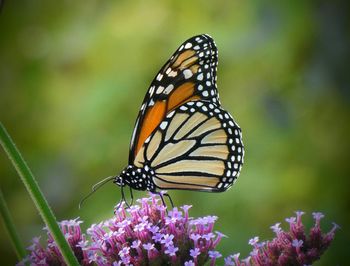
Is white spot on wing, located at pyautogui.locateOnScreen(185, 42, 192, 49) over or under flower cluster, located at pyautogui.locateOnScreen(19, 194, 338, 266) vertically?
over

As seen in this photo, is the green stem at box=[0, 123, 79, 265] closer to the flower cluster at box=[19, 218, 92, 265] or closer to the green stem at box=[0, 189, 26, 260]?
the green stem at box=[0, 189, 26, 260]

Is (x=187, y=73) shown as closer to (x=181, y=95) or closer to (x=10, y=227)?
(x=181, y=95)

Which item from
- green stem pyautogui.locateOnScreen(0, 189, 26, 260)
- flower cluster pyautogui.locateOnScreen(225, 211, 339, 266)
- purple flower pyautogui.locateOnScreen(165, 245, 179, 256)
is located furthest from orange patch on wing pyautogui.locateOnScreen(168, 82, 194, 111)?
green stem pyautogui.locateOnScreen(0, 189, 26, 260)

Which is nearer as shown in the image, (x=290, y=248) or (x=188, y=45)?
(x=290, y=248)

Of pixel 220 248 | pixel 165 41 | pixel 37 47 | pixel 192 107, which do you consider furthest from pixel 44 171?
pixel 192 107

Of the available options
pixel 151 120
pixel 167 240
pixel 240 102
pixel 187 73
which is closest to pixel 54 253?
pixel 167 240

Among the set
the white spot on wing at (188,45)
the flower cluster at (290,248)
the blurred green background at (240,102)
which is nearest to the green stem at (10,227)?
the flower cluster at (290,248)

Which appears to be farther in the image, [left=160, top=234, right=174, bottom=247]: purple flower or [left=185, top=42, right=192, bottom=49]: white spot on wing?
[left=185, top=42, right=192, bottom=49]: white spot on wing
